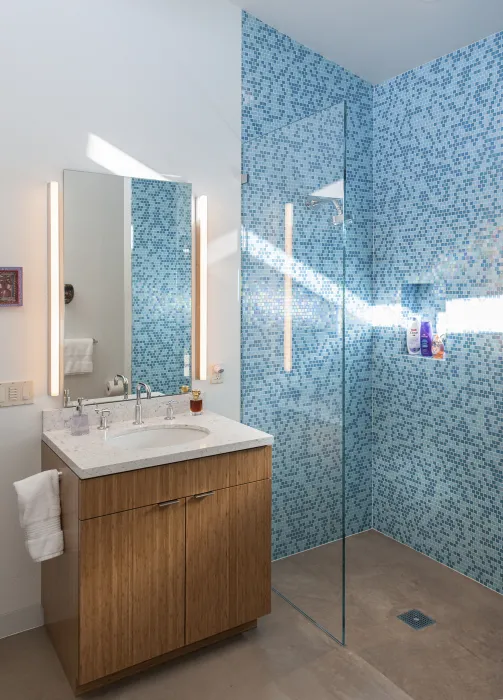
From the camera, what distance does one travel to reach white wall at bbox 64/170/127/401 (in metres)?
2.45

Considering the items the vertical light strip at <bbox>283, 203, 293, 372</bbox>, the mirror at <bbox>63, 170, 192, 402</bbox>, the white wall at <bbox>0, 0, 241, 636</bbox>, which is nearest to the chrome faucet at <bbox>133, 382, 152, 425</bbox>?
the mirror at <bbox>63, 170, 192, 402</bbox>

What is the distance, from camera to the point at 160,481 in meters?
2.11

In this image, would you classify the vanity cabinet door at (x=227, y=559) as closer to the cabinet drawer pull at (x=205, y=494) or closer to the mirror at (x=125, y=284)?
the cabinet drawer pull at (x=205, y=494)

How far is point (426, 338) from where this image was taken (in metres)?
3.20

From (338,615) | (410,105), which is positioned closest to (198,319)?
(338,615)

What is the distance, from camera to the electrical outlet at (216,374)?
9.46 feet

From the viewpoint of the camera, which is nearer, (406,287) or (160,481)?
(160,481)

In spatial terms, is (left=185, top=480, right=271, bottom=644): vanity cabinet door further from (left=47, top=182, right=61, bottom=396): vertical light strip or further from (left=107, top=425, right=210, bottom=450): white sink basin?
(left=47, top=182, right=61, bottom=396): vertical light strip

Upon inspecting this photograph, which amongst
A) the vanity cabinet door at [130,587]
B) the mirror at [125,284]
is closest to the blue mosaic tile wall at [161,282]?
the mirror at [125,284]

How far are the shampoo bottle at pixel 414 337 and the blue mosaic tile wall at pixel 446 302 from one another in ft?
0.23

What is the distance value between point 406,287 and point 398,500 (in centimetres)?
126

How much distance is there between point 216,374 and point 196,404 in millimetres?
225

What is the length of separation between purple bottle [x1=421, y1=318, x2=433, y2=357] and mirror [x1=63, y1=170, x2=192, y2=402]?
4.41ft

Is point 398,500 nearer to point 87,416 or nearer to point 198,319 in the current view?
point 198,319
